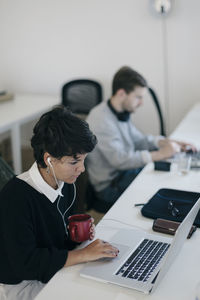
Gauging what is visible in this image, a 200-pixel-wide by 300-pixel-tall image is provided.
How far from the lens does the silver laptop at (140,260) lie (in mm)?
1239

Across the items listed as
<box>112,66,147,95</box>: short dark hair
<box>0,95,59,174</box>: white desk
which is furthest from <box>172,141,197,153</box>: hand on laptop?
<box>0,95,59,174</box>: white desk

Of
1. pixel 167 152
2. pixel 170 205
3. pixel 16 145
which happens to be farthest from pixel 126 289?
pixel 16 145

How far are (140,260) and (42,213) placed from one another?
359 millimetres

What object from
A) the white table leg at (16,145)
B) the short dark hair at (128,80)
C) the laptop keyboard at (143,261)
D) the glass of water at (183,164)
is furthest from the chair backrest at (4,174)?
the white table leg at (16,145)

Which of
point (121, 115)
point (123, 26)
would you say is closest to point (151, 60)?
point (123, 26)

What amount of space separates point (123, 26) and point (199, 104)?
92 cm

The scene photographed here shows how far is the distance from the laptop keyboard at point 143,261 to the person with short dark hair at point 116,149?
1.09m

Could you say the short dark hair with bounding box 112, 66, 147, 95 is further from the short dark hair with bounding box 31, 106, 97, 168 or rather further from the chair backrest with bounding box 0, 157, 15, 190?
the short dark hair with bounding box 31, 106, 97, 168

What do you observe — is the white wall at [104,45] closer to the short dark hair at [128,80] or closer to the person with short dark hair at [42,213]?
the short dark hair at [128,80]

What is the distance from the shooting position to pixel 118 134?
271 cm

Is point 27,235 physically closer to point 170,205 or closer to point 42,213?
point 42,213

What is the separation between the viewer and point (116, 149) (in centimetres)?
258

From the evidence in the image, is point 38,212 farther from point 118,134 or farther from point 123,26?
point 123,26

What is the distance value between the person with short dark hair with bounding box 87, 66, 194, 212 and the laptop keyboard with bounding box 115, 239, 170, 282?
1.09 metres
